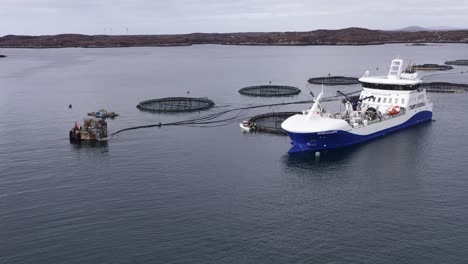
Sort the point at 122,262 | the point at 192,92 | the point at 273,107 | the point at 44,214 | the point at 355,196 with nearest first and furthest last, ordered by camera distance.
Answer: the point at 122,262 → the point at 44,214 → the point at 355,196 → the point at 273,107 → the point at 192,92

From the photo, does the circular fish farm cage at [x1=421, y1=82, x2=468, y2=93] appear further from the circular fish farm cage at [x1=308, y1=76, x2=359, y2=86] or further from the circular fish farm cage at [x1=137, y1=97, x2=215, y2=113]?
the circular fish farm cage at [x1=137, y1=97, x2=215, y2=113]

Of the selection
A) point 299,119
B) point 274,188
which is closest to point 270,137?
point 299,119

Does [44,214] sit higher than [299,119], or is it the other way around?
[299,119]

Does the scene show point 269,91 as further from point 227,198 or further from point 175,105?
point 227,198

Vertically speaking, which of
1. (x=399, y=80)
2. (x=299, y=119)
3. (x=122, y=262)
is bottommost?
(x=122, y=262)

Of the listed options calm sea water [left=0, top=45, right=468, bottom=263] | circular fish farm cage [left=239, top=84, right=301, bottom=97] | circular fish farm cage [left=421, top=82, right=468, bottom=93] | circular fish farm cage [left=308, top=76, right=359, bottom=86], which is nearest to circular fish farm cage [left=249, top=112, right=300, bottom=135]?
calm sea water [left=0, top=45, right=468, bottom=263]

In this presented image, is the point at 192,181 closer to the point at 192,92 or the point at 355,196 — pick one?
the point at 355,196

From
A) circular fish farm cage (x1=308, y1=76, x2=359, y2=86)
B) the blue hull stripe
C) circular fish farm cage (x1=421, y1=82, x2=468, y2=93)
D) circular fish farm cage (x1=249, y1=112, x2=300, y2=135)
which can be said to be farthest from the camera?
circular fish farm cage (x1=308, y1=76, x2=359, y2=86)

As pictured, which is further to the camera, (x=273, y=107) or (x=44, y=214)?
(x=273, y=107)
